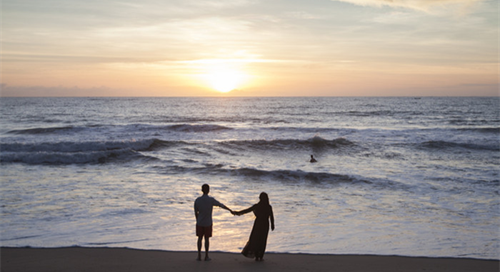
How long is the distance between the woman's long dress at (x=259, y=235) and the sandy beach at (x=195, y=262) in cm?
18

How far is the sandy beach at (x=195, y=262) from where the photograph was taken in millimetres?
6516

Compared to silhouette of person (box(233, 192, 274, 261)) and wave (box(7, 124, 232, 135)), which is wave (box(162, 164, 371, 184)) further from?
wave (box(7, 124, 232, 135))

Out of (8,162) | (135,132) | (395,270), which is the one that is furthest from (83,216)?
(135,132)

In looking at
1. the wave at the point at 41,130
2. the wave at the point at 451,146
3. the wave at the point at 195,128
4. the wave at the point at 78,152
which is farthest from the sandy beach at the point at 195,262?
the wave at the point at 41,130

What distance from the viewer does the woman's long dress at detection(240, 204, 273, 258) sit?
22.4 feet

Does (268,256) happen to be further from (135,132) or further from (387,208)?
(135,132)

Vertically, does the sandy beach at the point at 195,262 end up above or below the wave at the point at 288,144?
below

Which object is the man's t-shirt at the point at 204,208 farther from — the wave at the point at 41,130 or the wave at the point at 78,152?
the wave at the point at 41,130

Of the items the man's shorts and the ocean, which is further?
the ocean

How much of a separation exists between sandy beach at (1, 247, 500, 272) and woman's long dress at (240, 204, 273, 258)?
178mm

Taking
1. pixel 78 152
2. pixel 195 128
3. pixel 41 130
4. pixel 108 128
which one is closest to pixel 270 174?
pixel 78 152

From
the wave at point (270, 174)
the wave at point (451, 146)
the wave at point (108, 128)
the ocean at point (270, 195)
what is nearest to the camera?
the ocean at point (270, 195)

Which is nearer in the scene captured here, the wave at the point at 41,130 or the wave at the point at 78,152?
the wave at the point at 78,152

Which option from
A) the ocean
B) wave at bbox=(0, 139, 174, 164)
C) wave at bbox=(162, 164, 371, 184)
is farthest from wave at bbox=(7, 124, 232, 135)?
wave at bbox=(162, 164, 371, 184)
